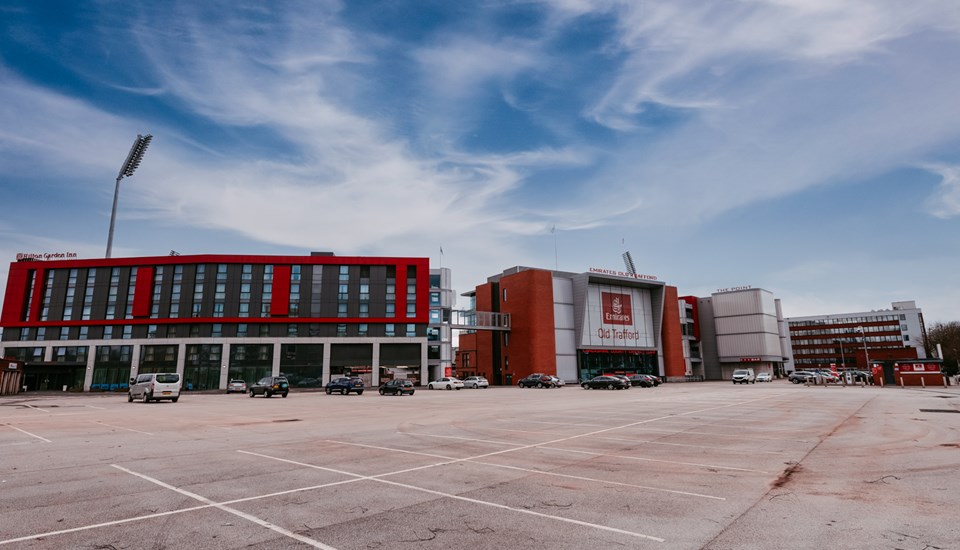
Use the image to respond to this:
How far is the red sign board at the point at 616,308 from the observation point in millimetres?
85500

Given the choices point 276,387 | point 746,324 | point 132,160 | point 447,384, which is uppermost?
point 132,160

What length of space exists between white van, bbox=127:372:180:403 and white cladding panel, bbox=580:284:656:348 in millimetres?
58991

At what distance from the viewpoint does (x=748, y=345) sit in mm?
101062

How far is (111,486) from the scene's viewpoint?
8.51 metres

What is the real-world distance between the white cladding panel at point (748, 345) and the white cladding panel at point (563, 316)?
42208 mm

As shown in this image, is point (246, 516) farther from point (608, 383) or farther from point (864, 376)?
point (864, 376)

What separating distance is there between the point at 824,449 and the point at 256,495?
1242 centimetres

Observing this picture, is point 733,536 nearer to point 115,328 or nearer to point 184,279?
point 184,279

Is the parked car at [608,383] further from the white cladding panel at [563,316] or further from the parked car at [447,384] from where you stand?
the white cladding panel at [563,316]

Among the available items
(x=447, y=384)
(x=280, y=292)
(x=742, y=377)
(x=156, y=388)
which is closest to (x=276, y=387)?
(x=156, y=388)

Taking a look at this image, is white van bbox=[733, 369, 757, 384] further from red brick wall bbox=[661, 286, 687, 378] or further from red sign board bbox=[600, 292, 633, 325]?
red sign board bbox=[600, 292, 633, 325]

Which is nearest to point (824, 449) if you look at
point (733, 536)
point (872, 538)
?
point (872, 538)

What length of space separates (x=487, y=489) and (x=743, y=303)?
108414mm

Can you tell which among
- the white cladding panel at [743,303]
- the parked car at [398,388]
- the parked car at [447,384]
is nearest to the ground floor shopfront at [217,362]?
the parked car at [447,384]
